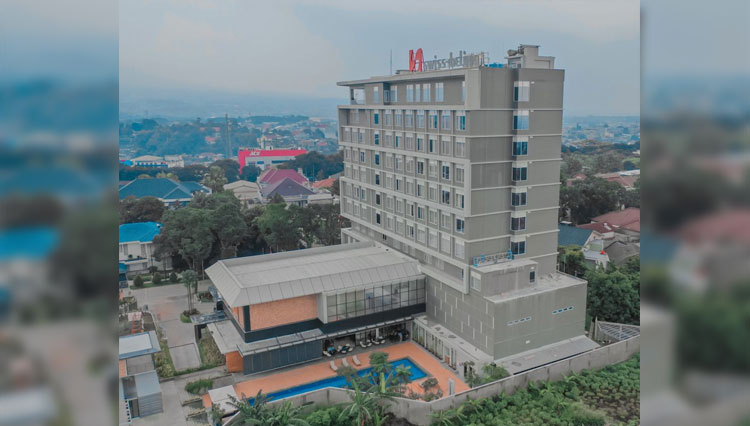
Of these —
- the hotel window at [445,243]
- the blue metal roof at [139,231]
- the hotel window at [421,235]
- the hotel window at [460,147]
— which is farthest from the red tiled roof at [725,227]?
the blue metal roof at [139,231]

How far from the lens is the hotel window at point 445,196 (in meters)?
14.9

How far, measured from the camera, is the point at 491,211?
47.5 ft

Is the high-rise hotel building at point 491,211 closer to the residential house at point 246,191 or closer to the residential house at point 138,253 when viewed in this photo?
the residential house at point 138,253

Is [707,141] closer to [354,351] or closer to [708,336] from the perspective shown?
[708,336]

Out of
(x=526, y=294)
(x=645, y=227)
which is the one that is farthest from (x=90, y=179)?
(x=526, y=294)

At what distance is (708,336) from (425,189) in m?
14.2

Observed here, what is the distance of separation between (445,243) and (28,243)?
14036 mm

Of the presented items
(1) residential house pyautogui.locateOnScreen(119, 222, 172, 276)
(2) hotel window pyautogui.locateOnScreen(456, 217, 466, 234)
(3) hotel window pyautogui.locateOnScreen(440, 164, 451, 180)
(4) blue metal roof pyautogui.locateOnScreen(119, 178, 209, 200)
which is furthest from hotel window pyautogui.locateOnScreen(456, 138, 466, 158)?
(4) blue metal roof pyautogui.locateOnScreen(119, 178, 209, 200)

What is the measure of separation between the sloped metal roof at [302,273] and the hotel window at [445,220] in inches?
69.7

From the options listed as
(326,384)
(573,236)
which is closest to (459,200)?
(326,384)

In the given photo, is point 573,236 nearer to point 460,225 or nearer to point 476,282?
point 460,225

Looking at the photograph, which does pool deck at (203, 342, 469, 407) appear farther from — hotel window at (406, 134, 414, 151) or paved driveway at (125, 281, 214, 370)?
hotel window at (406, 134, 414, 151)

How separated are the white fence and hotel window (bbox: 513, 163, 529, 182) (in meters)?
4.94

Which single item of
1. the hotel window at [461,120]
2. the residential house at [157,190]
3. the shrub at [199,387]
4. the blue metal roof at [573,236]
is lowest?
the shrub at [199,387]
